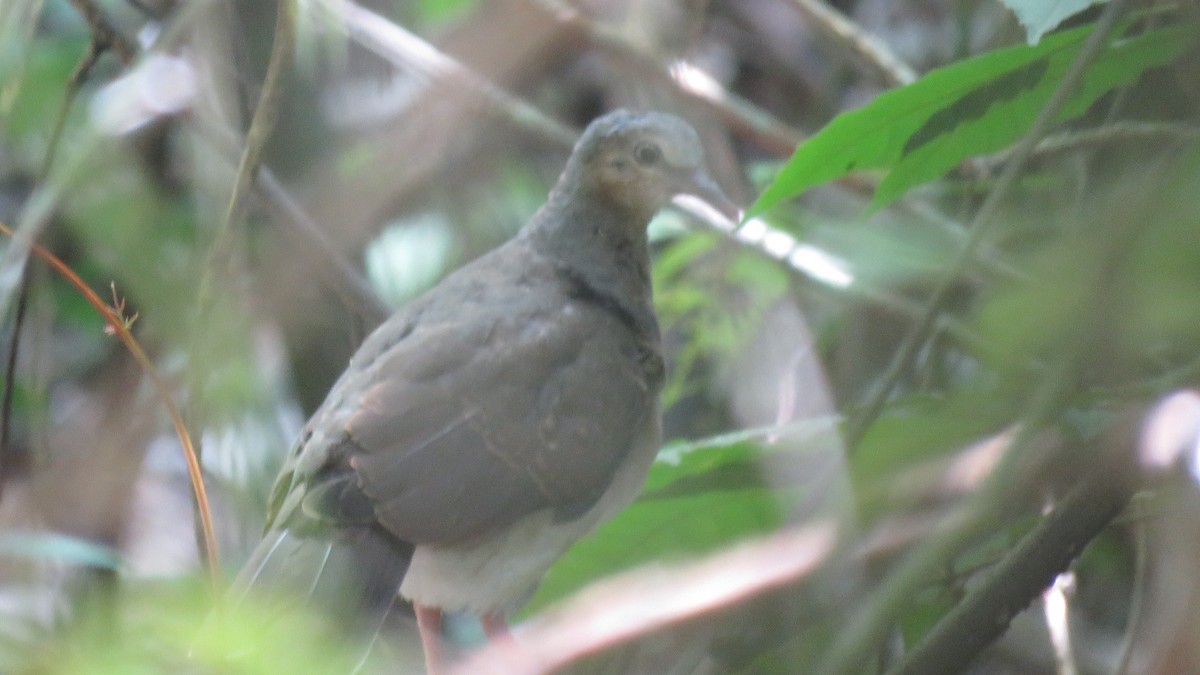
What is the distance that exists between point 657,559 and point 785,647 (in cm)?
46

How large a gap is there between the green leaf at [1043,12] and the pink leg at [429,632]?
1.56 meters

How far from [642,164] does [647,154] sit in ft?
0.07

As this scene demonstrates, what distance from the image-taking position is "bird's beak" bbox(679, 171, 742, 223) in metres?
2.55

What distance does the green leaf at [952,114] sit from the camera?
1.60 m

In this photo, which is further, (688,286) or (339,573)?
(688,286)

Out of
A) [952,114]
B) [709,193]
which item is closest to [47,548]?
[952,114]

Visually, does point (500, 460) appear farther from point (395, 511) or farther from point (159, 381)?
point (159, 381)

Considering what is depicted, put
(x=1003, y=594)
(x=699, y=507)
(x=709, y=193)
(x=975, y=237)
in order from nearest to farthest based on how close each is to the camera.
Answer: (x=975, y=237), (x=1003, y=594), (x=699, y=507), (x=709, y=193)

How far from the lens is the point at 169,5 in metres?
2.85

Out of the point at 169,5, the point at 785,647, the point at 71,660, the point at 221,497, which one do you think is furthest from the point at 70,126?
the point at 71,660

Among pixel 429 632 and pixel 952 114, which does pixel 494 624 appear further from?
pixel 952 114

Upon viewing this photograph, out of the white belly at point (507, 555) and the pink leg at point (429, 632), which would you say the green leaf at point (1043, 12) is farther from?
the pink leg at point (429, 632)

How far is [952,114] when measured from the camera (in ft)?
5.57

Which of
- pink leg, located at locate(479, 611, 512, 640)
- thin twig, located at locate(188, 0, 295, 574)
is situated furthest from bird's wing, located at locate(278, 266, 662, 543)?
pink leg, located at locate(479, 611, 512, 640)
